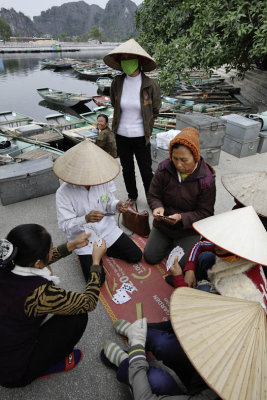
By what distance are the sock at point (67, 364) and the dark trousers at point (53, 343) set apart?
0.19 ft

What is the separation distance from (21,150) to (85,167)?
5.71 m

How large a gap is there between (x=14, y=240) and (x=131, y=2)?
193m

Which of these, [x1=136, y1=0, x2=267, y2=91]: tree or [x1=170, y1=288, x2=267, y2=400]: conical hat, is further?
[x1=136, y1=0, x2=267, y2=91]: tree

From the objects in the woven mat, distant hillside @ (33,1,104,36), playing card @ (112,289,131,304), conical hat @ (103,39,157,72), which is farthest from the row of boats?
distant hillside @ (33,1,104,36)

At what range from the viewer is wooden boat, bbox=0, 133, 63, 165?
5922 mm

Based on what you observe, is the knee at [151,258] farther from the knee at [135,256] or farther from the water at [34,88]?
the water at [34,88]

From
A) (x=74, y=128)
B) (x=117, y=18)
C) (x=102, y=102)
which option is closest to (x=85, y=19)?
(x=117, y=18)

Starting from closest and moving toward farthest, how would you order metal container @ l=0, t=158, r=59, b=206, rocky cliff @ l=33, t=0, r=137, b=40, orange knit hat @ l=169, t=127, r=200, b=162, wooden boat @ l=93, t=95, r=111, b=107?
orange knit hat @ l=169, t=127, r=200, b=162, metal container @ l=0, t=158, r=59, b=206, wooden boat @ l=93, t=95, r=111, b=107, rocky cliff @ l=33, t=0, r=137, b=40

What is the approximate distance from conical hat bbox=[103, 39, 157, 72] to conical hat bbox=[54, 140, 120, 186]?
134cm

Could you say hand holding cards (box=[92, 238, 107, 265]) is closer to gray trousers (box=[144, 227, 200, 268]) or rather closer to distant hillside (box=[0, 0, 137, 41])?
gray trousers (box=[144, 227, 200, 268])

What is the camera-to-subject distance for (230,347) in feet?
3.60

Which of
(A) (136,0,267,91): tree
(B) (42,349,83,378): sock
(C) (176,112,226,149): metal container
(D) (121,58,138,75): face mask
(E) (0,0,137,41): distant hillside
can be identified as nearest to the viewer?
(B) (42,349,83,378): sock

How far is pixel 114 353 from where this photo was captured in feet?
6.08

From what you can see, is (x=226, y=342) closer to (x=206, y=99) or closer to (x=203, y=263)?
(x=203, y=263)
